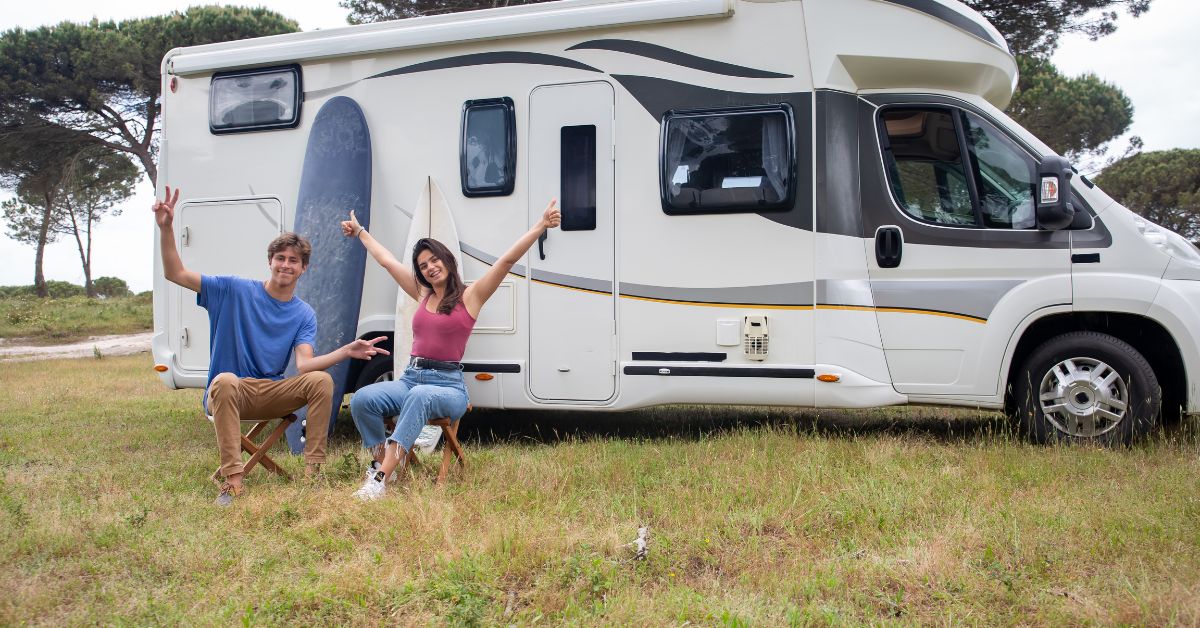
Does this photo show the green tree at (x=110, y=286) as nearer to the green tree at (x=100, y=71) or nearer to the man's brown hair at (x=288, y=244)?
the green tree at (x=100, y=71)

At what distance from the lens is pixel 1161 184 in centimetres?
2383

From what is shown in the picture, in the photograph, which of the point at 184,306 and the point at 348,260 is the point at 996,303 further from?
the point at 184,306

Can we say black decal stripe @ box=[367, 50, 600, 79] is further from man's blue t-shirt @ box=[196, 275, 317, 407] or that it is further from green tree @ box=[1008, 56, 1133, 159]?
green tree @ box=[1008, 56, 1133, 159]

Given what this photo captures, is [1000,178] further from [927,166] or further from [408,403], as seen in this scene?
[408,403]

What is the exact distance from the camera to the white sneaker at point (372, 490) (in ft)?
15.0

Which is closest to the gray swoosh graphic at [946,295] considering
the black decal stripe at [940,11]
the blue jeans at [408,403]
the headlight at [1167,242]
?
the headlight at [1167,242]

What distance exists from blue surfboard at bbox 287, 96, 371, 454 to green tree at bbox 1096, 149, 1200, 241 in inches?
854

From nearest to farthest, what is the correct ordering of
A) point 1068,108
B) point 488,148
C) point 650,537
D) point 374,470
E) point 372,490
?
point 650,537, point 372,490, point 374,470, point 488,148, point 1068,108

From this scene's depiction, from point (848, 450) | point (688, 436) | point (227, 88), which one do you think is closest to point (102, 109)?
point (227, 88)

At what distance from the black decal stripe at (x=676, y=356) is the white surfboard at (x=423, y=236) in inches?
53.2

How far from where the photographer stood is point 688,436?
6.48 metres

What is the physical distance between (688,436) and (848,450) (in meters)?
1.34

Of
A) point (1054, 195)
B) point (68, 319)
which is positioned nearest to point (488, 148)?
point (1054, 195)

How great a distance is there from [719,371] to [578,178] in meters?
1.53
